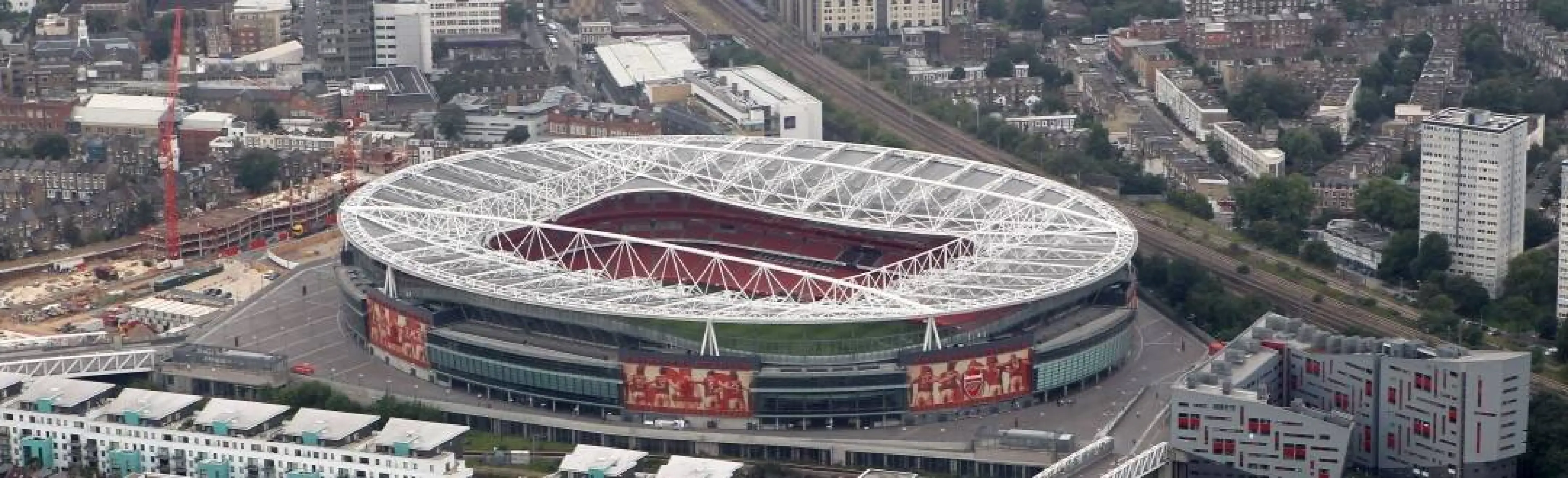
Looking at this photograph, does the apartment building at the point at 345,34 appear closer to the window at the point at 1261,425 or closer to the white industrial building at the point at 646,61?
the white industrial building at the point at 646,61

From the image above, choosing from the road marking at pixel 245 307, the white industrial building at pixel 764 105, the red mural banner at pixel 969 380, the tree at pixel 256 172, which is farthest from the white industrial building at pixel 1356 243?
the tree at pixel 256 172

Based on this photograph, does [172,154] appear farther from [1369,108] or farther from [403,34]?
[1369,108]

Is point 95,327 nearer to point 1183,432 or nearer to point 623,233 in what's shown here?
point 623,233

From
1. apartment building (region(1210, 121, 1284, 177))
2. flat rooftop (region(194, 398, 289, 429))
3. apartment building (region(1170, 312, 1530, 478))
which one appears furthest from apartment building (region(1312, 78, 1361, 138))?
flat rooftop (region(194, 398, 289, 429))

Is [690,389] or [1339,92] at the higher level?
[1339,92]

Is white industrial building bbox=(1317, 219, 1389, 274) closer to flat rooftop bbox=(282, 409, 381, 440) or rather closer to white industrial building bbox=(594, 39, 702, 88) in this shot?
white industrial building bbox=(594, 39, 702, 88)

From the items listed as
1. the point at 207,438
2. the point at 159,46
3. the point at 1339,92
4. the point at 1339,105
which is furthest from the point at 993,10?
the point at 207,438
